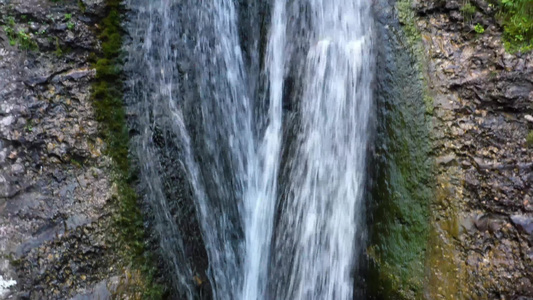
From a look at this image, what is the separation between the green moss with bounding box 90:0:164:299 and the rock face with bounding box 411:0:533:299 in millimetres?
2467

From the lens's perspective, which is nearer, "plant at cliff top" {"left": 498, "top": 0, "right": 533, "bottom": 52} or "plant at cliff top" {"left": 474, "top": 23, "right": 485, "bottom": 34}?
"plant at cliff top" {"left": 498, "top": 0, "right": 533, "bottom": 52}

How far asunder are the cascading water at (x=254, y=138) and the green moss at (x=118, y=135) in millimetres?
130

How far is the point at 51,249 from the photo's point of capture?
313 cm

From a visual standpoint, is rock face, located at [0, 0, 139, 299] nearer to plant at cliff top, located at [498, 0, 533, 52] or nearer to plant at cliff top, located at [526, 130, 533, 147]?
plant at cliff top, located at [526, 130, 533, 147]

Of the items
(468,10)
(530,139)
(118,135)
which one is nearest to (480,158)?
(530,139)

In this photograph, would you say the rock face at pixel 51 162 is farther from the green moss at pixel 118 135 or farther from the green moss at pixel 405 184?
the green moss at pixel 405 184

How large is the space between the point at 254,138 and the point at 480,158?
211 centimetres

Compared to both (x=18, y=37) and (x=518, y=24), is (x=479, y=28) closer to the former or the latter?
(x=518, y=24)

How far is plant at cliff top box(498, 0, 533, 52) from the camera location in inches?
127

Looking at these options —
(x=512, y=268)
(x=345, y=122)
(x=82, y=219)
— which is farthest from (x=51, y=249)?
(x=512, y=268)

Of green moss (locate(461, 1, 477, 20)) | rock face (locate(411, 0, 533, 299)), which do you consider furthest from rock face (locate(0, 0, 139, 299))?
green moss (locate(461, 1, 477, 20))

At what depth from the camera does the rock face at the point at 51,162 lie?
3.08 m

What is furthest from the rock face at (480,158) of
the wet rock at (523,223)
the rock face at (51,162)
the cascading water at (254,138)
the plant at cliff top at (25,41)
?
the plant at cliff top at (25,41)

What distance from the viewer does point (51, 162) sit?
3.28 metres
